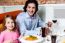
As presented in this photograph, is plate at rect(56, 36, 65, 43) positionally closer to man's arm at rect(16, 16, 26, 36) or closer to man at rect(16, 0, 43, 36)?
man at rect(16, 0, 43, 36)

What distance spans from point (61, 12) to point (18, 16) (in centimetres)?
54

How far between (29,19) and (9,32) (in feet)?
0.96

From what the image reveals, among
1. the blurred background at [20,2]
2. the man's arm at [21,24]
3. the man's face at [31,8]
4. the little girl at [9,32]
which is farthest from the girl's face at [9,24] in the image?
the blurred background at [20,2]

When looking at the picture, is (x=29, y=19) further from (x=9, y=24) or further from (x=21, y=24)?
(x=9, y=24)

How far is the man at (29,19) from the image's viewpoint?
1.81m

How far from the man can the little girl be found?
10 cm

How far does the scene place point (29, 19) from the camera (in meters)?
1.87

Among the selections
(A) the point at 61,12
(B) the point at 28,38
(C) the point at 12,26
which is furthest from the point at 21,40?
(A) the point at 61,12

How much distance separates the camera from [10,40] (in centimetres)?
160

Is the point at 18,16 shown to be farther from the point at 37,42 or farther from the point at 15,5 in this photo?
the point at 37,42

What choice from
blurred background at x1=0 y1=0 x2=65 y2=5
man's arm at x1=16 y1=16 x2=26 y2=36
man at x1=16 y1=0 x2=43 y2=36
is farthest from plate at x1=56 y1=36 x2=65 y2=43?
blurred background at x1=0 y1=0 x2=65 y2=5

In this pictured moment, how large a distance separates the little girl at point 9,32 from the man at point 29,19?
101mm

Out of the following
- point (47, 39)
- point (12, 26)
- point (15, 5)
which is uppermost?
point (15, 5)

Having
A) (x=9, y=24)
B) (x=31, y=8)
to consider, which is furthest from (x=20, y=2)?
(x=9, y=24)
